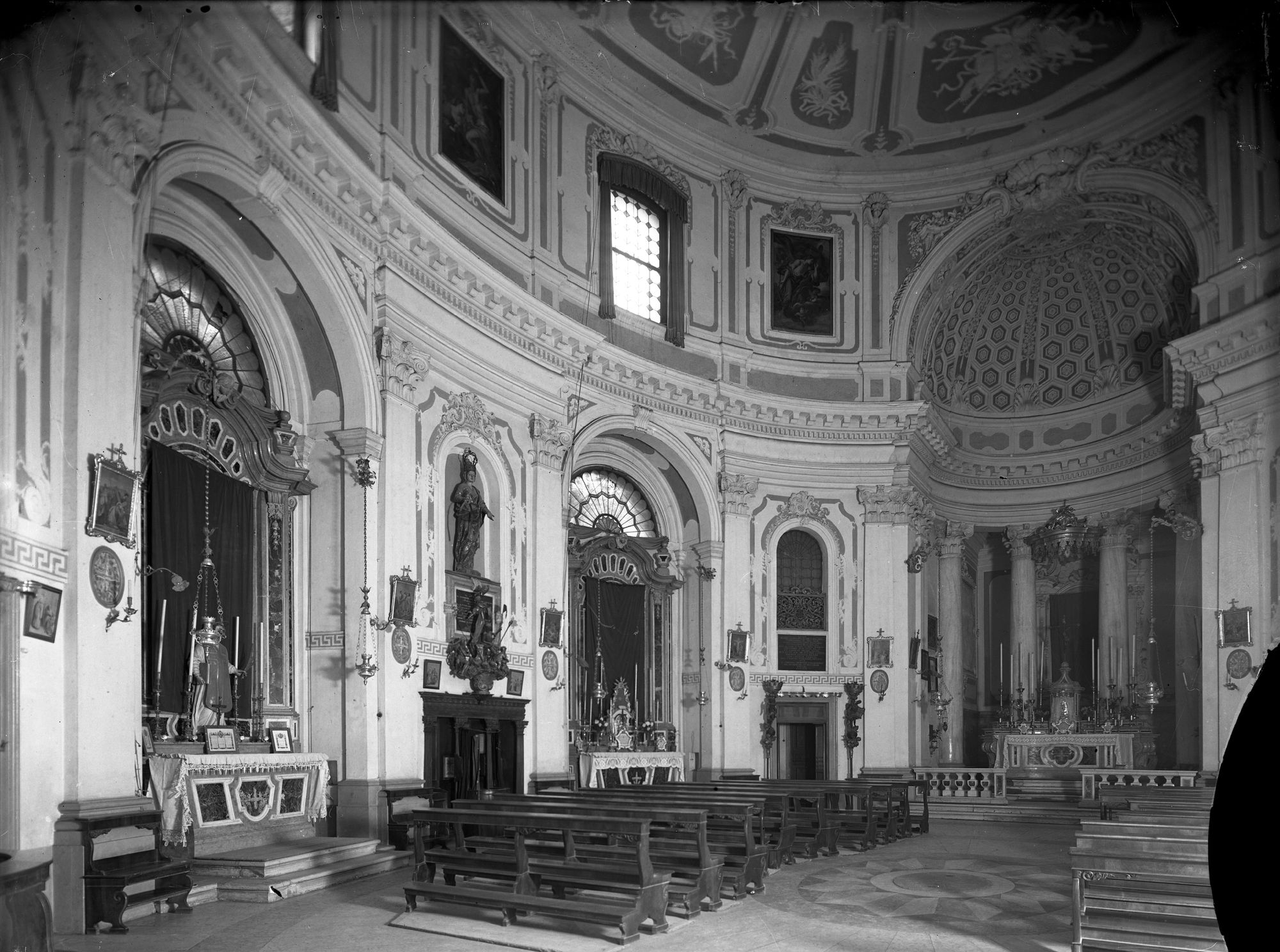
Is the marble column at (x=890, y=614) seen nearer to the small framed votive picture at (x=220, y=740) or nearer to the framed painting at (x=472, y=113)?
the framed painting at (x=472, y=113)

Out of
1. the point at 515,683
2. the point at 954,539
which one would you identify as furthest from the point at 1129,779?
the point at 515,683

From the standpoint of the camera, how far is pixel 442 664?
14.8 meters

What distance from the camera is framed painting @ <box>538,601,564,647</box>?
17.1 metres

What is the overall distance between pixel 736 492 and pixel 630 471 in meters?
2.12

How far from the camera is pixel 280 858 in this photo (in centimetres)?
1046

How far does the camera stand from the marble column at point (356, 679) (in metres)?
13.0

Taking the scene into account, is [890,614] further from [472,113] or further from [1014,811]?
[472,113]

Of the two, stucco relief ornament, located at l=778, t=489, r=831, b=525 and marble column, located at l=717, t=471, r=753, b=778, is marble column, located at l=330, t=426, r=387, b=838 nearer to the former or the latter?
marble column, located at l=717, t=471, r=753, b=778

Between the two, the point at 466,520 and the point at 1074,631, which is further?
the point at 1074,631

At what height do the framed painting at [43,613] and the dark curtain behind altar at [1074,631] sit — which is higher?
the framed painting at [43,613]

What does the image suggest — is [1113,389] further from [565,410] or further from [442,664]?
[442,664]

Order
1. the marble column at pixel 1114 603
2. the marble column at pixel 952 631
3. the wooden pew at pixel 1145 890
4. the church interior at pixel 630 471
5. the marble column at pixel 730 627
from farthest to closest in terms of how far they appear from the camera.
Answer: the marble column at pixel 952 631 → the marble column at pixel 1114 603 → the marble column at pixel 730 627 → the church interior at pixel 630 471 → the wooden pew at pixel 1145 890

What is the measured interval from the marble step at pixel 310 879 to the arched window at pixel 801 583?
11.2 metres

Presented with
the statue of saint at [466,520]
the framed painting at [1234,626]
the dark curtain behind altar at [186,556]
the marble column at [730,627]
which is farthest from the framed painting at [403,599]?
the framed painting at [1234,626]
